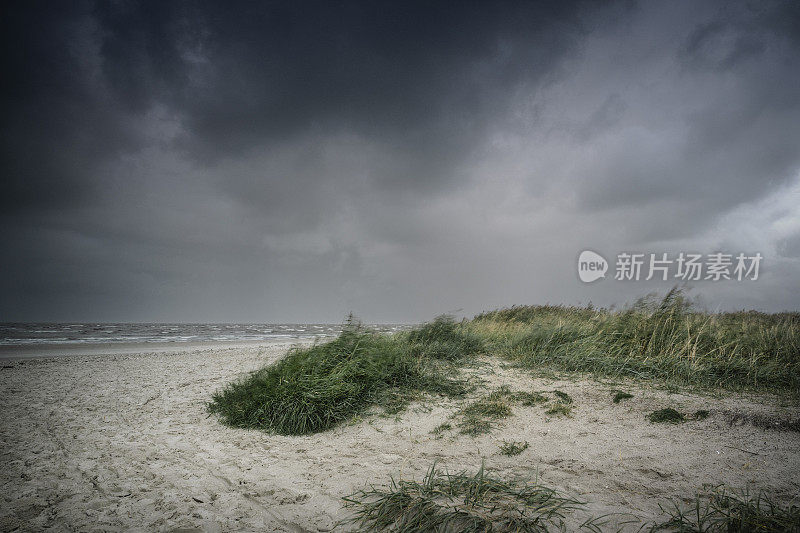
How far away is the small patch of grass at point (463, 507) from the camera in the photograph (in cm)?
251

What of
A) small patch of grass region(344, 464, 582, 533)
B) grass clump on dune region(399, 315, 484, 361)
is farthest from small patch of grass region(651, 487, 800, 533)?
grass clump on dune region(399, 315, 484, 361)

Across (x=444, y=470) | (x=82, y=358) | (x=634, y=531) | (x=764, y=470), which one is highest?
(x=764, y=470)

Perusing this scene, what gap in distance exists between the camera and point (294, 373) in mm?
5707

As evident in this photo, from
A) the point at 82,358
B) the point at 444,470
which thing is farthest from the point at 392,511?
the point at 82,358

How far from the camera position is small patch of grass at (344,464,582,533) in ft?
8.23

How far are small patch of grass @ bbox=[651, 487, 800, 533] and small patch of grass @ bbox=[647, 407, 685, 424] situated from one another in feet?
5.60

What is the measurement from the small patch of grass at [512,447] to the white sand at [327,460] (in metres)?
0.09

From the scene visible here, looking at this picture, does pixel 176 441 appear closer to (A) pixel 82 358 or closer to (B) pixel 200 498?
(B) pixel 200 498

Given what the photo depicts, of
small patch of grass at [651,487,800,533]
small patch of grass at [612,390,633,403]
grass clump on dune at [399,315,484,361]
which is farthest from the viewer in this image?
grass clump on dune at [399,315,484,361]

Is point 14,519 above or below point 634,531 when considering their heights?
below

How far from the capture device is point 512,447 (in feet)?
13.0

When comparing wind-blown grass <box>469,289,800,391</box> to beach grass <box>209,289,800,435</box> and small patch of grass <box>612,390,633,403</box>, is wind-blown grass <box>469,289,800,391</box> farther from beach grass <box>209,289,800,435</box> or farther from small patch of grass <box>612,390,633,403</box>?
small patch of grass <box>612,390,633,403</box>

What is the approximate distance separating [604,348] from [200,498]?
7.47 meters

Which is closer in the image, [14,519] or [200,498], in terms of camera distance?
[14,519]
